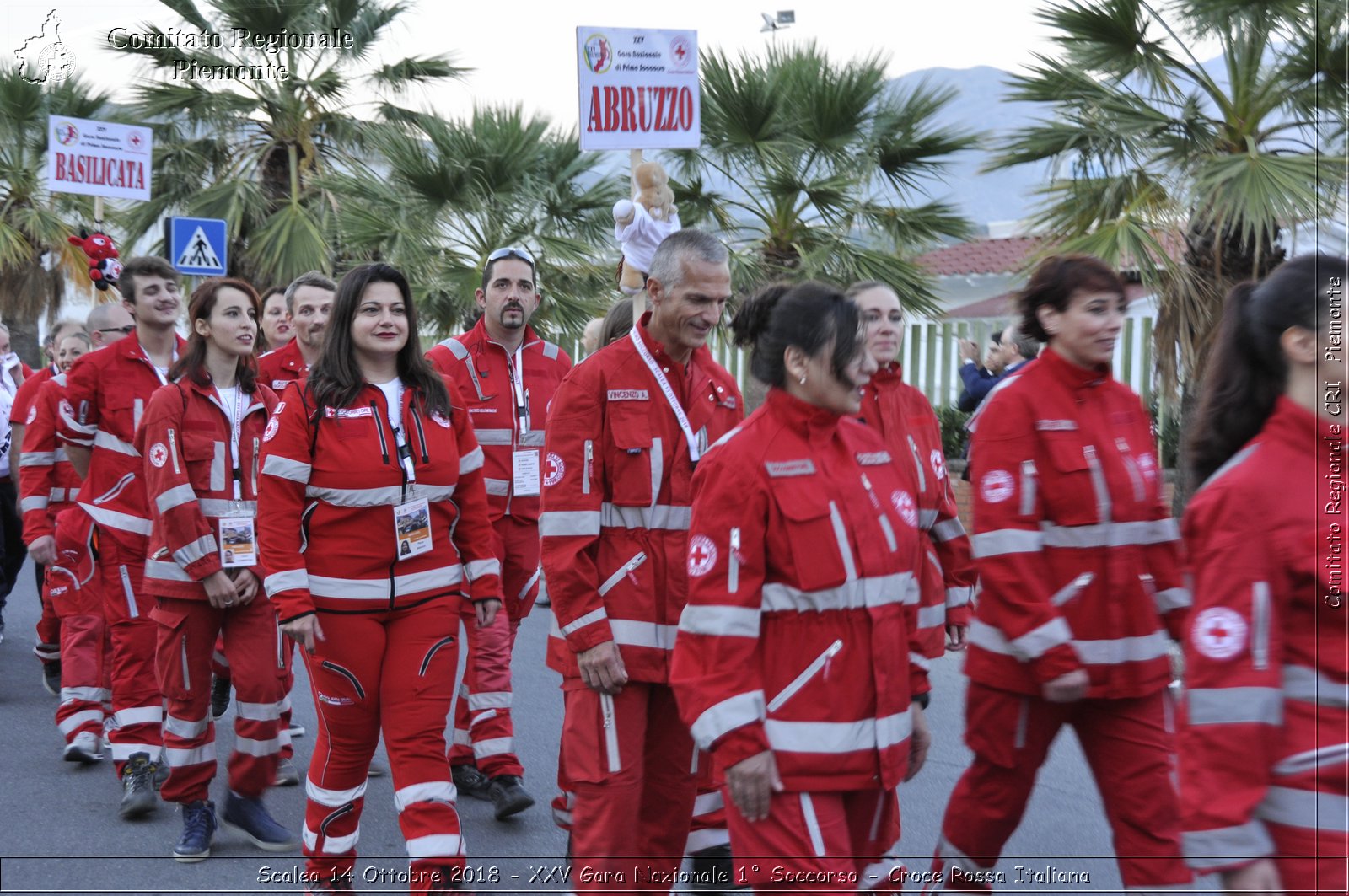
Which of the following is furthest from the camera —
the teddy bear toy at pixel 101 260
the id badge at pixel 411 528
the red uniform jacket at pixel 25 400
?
the red uniform jacket at pixel 25 400

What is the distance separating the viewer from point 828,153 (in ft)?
43.8

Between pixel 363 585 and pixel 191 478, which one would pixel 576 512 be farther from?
pixel 191 478

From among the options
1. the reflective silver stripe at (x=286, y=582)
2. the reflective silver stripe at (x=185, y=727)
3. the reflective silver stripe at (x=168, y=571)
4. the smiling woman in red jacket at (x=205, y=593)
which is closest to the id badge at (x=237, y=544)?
the smiling woman in red jacket at (x=205, y=593)

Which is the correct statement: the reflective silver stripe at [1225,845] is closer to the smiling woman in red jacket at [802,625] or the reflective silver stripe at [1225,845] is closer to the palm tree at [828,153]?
the smiling woman in red jacket at [802,625]

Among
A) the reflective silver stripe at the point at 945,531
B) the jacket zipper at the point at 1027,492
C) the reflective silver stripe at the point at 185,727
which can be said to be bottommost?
the reflective silver stripe at the point at 185,727

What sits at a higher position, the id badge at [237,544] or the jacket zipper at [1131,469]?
the jacket zipper at [1131,469]

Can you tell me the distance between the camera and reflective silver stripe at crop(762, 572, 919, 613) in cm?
337

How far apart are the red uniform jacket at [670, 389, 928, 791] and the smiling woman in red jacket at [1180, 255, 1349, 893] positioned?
0.75 meters

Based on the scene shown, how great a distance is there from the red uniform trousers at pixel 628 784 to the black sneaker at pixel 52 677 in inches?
229

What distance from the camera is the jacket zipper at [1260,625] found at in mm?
2777

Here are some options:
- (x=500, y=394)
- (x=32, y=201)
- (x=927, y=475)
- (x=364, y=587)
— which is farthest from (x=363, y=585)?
(x=32, y=201)

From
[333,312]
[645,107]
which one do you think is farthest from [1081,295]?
[645,107]

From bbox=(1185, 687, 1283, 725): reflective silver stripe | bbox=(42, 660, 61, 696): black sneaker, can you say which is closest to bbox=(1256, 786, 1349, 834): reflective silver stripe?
bbox=(1185, 687, 1283, 725): reflective silver stripe

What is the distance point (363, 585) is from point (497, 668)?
207 centimetres
